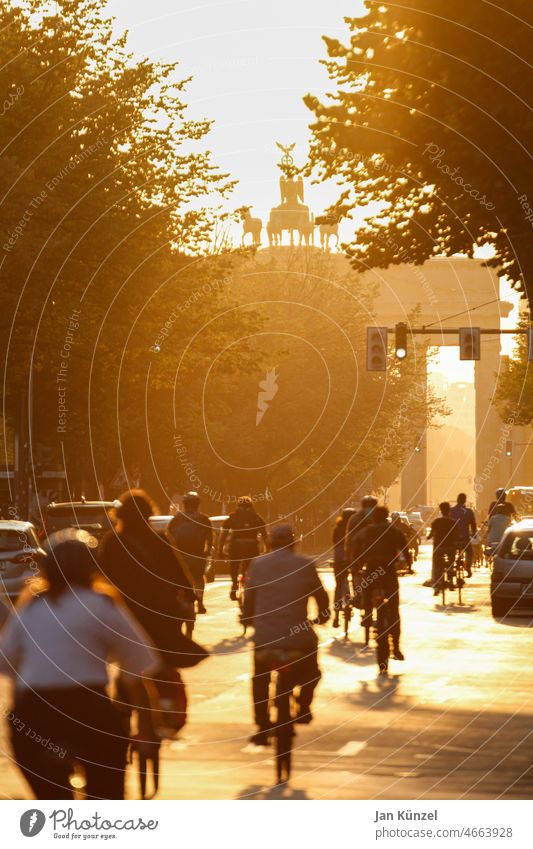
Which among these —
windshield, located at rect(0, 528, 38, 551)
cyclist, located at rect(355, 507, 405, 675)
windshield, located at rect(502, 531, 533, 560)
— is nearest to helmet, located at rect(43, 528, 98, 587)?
cyclist, located at rect(355, 507, 405, 675)

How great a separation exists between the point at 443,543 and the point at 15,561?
9123 millimetres

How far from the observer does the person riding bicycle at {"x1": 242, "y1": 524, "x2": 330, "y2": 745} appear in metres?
12.3

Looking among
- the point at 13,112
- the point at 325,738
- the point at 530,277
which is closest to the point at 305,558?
the point at 325,738

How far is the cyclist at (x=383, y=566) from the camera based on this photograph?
19.7 meters

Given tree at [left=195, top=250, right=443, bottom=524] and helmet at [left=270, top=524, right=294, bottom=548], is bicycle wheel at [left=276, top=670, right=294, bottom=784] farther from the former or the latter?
tree at [left=195, top=250, right=443, bottom=524]

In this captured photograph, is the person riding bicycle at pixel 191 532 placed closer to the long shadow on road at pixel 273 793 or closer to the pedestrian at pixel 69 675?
the long shadow on road at pixel 273 793

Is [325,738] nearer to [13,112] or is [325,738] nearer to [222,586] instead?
[13,112]

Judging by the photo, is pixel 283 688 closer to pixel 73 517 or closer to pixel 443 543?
pixel 443 543

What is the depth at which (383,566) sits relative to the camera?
19672 millimetres

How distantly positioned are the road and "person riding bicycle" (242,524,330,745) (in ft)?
1.40

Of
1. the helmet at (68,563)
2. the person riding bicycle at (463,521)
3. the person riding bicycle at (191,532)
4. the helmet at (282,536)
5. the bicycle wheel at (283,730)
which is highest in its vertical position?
the helmet at (68,563)

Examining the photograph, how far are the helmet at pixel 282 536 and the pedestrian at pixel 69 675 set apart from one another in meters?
4.76

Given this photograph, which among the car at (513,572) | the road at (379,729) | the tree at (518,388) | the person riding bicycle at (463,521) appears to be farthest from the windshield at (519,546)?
the tree at (518,388)
